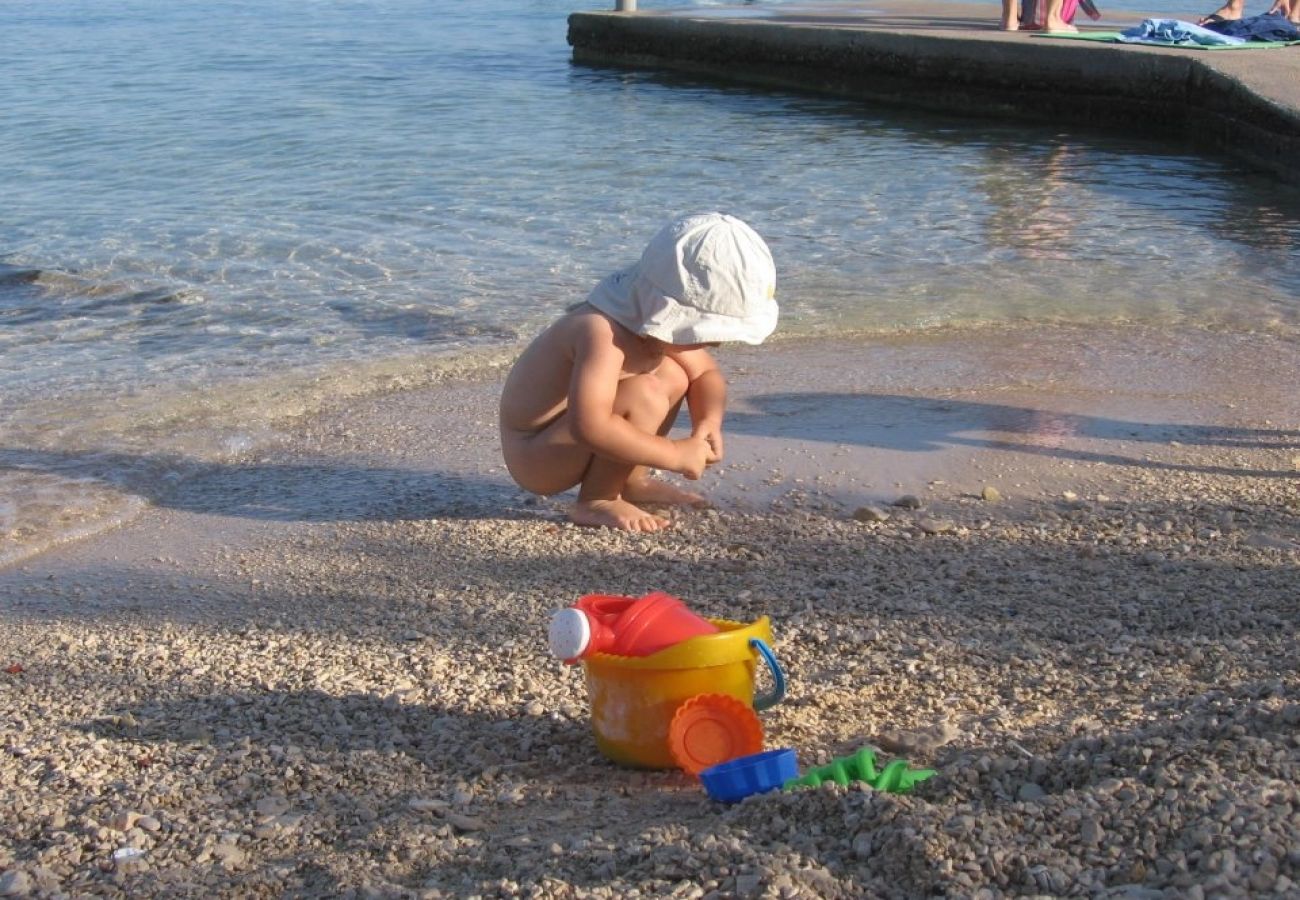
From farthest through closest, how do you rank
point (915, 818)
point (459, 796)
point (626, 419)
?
1. point (626, 419)
2. point (459, 796)
3. point (915, 818)

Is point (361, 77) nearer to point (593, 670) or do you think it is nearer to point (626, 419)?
point (626, 419)

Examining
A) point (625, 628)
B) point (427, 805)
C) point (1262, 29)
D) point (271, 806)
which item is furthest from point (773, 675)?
point (1262, 29)

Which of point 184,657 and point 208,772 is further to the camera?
point 184,657

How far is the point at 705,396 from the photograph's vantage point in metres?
4.69

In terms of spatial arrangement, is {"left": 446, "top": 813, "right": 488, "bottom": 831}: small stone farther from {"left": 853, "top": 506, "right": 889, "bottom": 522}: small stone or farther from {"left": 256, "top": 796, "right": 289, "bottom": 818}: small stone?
{"left": 853, "top": 506, "right": 889, "bottom": 522}: small stone

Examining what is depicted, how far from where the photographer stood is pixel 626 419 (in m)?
4.53

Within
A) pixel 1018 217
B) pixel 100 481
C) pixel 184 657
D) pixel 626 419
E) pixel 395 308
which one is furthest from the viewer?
pixel 1018 217

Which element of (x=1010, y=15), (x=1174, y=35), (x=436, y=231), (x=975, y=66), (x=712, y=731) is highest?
(x=1010, y=15)

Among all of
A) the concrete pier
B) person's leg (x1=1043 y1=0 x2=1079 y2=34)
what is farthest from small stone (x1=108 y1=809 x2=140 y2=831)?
person's leg (x1=1043 y1=0 x2=1079 y2=34)

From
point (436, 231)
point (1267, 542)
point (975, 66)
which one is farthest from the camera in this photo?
point (975, 66)

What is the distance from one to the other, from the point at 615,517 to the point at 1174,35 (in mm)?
11142

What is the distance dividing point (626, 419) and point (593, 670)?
161 cm

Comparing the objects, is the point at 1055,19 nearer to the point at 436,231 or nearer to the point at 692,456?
the point at 436,231

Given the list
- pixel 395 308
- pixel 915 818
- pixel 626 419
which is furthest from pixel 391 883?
pixel 395 308
